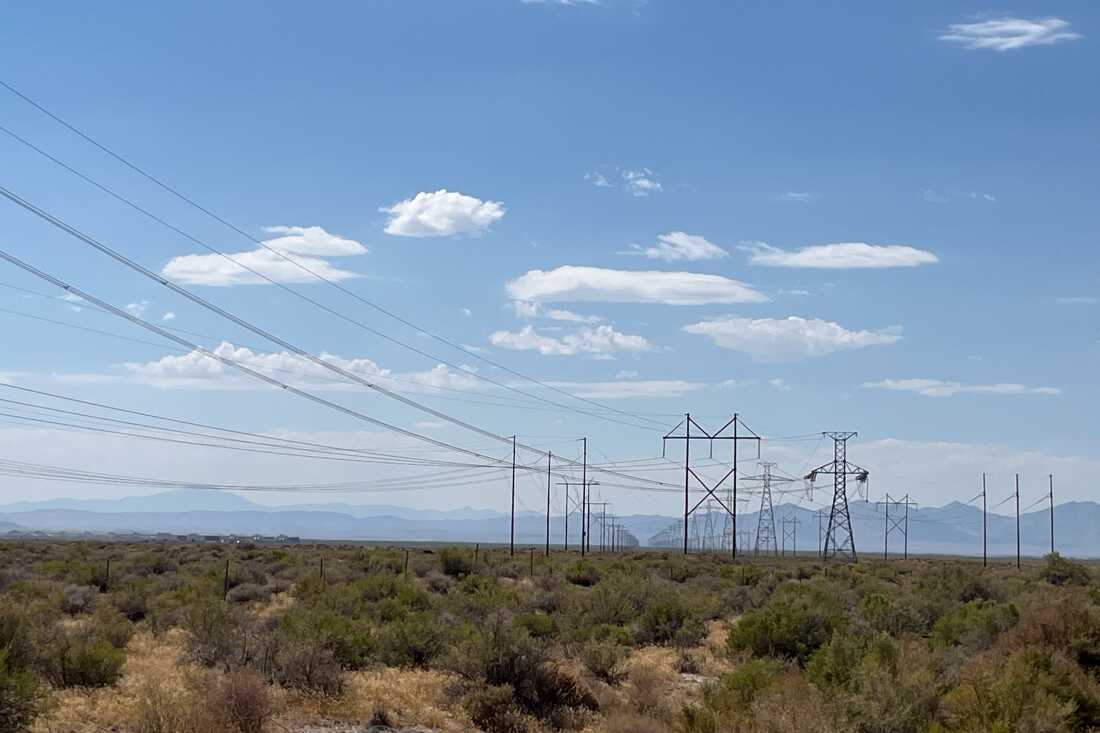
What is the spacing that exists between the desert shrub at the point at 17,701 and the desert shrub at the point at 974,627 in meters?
23.9

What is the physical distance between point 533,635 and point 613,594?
815 cm

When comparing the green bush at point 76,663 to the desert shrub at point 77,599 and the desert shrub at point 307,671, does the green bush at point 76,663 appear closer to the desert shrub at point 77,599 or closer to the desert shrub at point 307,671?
the desert shrub at point 307,671

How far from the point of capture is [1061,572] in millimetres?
62000

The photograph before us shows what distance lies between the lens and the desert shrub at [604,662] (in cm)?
3170

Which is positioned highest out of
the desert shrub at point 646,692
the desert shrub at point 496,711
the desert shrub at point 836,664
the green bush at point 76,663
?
the desert shrub at point 836,664

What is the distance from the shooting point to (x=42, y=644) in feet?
89.2

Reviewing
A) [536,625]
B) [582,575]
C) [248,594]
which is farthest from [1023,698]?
[582,575]

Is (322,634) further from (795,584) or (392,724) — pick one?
(795,584)

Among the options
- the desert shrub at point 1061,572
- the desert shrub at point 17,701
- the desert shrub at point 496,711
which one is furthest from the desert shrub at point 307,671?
the desert shrub at point 1061,572

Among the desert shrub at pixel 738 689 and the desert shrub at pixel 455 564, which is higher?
the desert shrub at pixel 738 689

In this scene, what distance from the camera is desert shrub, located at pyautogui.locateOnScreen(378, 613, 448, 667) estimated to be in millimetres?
32688

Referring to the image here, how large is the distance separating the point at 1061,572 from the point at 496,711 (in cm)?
4524

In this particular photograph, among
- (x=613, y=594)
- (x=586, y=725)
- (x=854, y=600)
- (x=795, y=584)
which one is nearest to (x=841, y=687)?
(x=586, y=725)

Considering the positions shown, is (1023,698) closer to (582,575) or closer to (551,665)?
(551,665)
